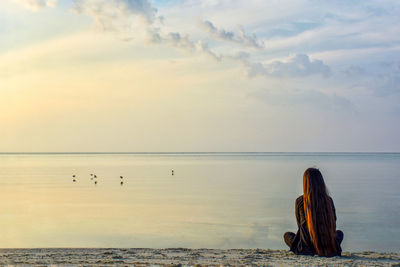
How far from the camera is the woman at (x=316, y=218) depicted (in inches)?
367

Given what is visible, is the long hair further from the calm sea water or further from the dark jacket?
the calm sea water

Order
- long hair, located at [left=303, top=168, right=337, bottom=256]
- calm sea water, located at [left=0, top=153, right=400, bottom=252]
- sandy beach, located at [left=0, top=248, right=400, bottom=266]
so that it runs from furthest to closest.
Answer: calm sea water, located at [left=0, top=153, right=400, bottom=252]
sandy beach, located at [left=0, top=248, right=400, bottom=266]
long hair, located at [left=303, top=168, right=337, bottom=256]

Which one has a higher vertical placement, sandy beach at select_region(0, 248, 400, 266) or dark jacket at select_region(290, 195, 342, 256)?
dark jacket at select_region(290, 195, 342, 256)

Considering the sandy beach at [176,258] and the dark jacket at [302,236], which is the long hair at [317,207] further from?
the sandy beach at [176,258]

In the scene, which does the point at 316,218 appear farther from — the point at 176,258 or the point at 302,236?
the point at 176,258

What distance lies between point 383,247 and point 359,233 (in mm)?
2691

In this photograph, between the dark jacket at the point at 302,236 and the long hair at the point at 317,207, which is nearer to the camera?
the long hair at the point at 317,207

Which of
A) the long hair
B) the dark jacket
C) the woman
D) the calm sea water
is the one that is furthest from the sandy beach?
the calm sea water

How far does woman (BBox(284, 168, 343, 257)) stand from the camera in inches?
367

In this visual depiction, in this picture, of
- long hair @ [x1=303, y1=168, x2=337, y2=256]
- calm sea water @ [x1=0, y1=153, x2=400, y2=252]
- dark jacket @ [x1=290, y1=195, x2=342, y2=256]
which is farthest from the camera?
calm sea water @ [x1=0, y1=153, x2=400, y2=252]

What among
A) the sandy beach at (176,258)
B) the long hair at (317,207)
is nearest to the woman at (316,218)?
the long hair at (317,207)

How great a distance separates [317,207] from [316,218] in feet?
0.80

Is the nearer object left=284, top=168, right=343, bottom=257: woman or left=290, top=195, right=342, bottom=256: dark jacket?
left=284, top=168, right=343, bottom=257: woman

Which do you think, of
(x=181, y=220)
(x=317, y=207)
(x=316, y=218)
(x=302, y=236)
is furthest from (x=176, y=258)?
(x=181, y=220)
